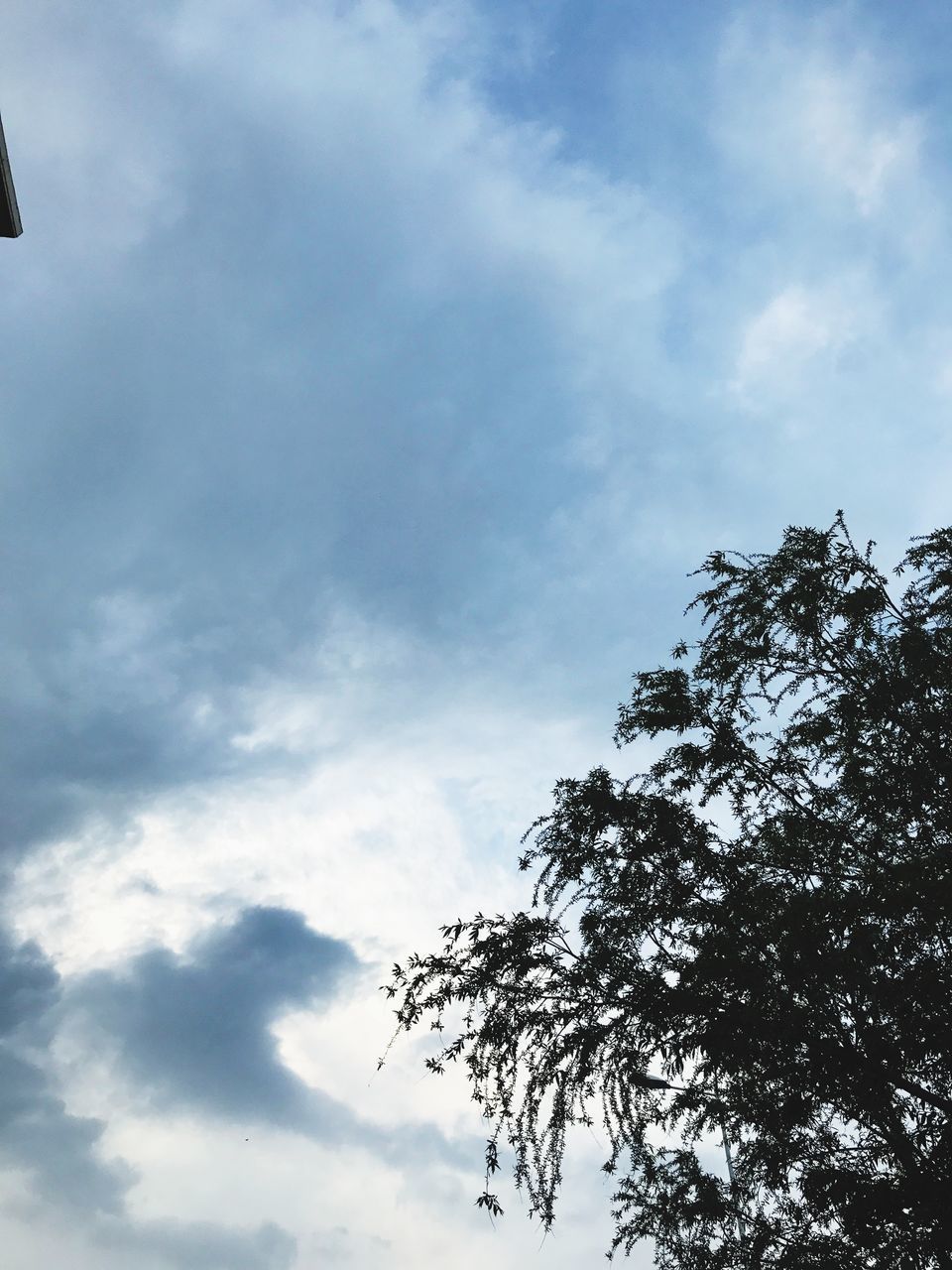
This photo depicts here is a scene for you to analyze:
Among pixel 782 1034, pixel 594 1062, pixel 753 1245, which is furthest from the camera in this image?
pixel 753 1245

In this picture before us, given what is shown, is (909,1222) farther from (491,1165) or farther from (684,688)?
(684,688)

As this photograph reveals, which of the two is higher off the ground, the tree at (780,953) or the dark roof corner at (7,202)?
the dark roof corner at (7,202)

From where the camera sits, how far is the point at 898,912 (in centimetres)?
658

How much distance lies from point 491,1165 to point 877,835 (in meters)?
4.84

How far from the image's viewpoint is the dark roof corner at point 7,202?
1013cm

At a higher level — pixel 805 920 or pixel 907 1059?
pixel 805 920

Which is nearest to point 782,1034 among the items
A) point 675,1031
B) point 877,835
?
point 675,1031

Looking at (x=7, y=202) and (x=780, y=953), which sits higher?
(x=7, y=202)

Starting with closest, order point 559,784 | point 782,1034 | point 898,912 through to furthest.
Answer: point 898,912
point 782,1034
point 559,784

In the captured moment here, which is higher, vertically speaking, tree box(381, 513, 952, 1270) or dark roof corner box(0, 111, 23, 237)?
dark roof corner box(0, 111, 23, 237)

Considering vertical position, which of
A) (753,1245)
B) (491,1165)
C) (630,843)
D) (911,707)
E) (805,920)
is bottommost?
(753,1245)

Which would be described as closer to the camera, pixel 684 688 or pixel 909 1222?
pixel 909 1222

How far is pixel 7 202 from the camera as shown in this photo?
34.7 ft

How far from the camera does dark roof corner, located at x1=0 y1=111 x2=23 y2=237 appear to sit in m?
10.1
